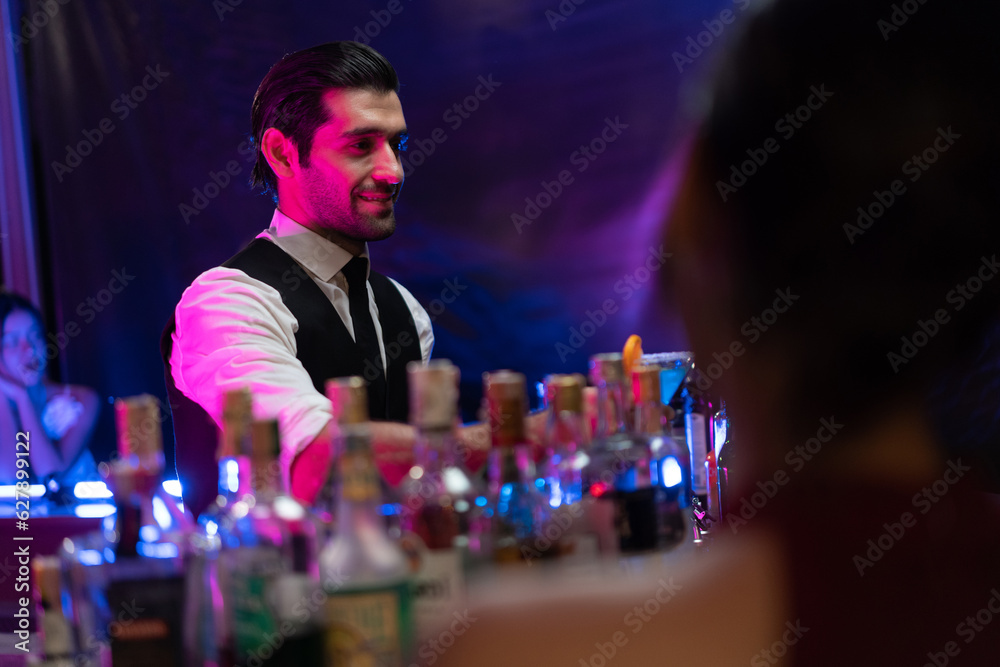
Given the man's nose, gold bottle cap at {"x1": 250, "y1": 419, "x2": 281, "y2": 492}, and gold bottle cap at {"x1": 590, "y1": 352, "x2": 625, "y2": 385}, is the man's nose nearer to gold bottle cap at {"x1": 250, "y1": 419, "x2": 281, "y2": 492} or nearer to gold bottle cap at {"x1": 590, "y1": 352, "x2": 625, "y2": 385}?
gold bottle cap at {"x1": 590, "y1": 352, "x2": 625, "y2": 385}

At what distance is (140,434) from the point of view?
714 mm

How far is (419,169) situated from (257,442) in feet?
8.27

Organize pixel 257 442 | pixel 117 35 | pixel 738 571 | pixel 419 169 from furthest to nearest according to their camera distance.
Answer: pixel 117 35
pixel 419 169
pixel 257 442
pixel 738 571

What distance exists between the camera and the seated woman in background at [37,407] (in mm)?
3133

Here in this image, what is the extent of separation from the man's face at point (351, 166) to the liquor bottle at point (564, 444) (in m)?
1.23

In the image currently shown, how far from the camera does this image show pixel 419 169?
3135mm

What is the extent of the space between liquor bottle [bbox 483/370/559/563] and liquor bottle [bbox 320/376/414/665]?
0.51 feet

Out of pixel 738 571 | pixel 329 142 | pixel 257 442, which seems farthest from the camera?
pixel 329 142

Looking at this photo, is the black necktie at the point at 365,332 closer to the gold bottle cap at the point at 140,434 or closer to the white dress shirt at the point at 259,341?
the white dress shirt at the point at 259,341

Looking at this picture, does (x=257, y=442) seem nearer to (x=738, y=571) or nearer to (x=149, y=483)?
(x=149, y=483)

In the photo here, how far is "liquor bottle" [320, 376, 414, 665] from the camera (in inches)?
24.8

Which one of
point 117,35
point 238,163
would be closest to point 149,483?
point 238,163

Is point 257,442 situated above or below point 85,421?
below

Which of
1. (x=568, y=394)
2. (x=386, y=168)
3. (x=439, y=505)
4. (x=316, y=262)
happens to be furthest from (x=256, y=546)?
(x=386, y=168)
